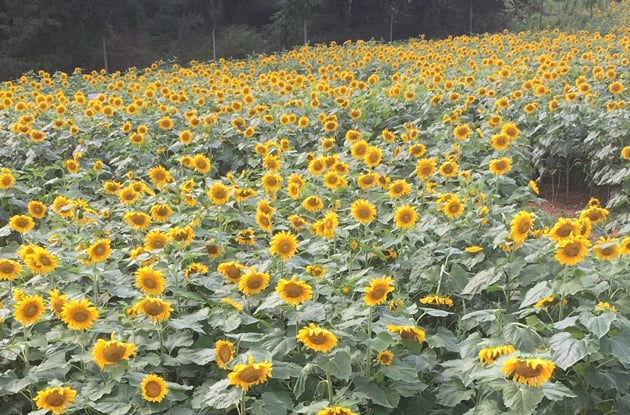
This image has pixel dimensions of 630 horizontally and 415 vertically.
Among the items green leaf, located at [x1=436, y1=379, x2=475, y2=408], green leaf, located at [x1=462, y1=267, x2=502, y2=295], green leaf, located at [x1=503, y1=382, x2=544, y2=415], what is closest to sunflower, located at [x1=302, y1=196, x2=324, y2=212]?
green leaf, located at [x1=462, y1=267, x2=502, y2=295]

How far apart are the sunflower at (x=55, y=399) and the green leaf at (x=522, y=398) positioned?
4.89ft

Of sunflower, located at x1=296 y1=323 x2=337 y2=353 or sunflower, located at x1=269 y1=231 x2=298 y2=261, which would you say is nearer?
sunflower, located at x1=296 y1=323 x2=337 y2=353

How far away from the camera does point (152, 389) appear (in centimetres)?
229

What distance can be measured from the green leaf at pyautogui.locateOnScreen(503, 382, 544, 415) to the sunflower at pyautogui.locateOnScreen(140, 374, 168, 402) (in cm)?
118

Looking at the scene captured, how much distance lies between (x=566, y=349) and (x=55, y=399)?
5.87 feet

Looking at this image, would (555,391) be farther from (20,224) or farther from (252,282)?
(20,224)

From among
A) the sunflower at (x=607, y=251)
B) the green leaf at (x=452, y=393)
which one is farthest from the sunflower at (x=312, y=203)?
the sunflower at (x=607, y=251)

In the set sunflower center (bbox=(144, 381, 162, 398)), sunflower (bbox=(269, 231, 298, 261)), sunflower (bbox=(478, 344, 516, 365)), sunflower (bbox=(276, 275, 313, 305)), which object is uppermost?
sunflower (bbox=(269, 231, 298, 261))

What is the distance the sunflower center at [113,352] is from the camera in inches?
90.7

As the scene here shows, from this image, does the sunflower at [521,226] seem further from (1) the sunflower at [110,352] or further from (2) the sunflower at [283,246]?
(1) the sunflower at [110,352]

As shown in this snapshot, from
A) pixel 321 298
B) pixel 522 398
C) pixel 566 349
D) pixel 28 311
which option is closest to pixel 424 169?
pixel 321 298

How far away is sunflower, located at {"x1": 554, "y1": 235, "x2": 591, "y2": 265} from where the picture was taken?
2469 mm

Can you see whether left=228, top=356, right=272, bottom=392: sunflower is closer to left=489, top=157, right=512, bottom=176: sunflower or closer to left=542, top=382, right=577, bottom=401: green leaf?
left=542, top=382, right=577, bottom=401: green leaf

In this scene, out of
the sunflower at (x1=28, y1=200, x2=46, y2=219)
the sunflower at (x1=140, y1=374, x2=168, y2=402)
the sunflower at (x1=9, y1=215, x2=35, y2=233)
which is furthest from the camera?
the sunflower at (x1=28, y1=200, x2=46, y2=219)
